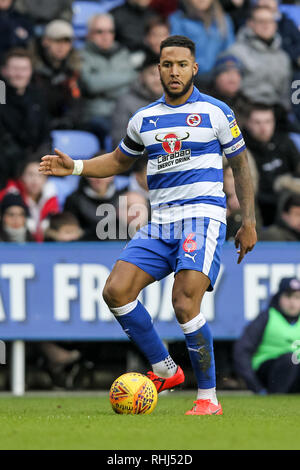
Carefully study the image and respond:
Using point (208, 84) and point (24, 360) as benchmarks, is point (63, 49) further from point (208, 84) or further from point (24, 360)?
point (24, 360)

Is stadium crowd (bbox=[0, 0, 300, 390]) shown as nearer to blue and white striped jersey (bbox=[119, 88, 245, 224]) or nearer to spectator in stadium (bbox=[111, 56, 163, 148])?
spectator in stadium (bbox=[111, 56, 163, 148])

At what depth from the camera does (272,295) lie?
10.6 m

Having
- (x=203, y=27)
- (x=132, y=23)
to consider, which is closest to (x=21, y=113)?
(x=132, y=23)

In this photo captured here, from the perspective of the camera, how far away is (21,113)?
40.0ft

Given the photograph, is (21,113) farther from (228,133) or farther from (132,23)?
(228,133)

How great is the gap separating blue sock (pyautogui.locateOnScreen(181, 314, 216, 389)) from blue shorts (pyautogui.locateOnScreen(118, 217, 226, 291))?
15.4 inches

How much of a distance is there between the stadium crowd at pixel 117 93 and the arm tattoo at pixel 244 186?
3.68m

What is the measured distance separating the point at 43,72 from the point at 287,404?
5.88 meters

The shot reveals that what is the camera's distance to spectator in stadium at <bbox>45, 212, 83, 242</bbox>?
1087 centimetres

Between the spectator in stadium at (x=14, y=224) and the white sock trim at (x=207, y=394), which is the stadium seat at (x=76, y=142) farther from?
the white sock trim at (x=207, y=394)

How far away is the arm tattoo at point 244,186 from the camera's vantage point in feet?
23.8

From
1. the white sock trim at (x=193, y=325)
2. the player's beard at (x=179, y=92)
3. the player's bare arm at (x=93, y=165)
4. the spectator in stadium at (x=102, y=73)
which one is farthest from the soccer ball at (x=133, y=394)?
the spectator in stadium at (x=102, y=73)

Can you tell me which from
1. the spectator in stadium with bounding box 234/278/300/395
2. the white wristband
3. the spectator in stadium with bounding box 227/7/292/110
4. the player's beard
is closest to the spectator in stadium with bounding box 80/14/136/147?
the spectator in stadium with bounding box 227/7/292/110
